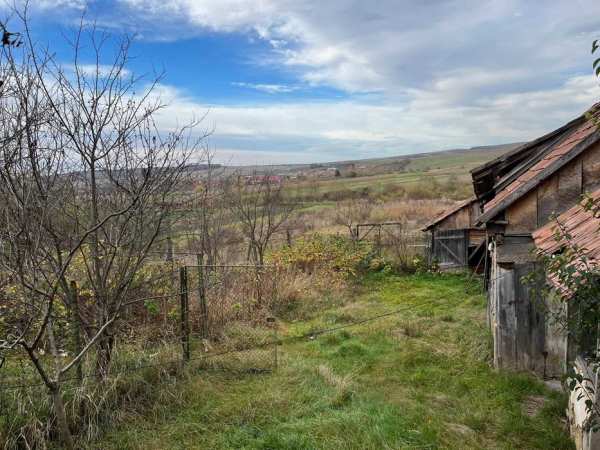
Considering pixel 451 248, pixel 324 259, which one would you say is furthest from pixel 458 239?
pixel 324 259

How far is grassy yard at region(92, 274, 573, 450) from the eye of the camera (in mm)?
4723

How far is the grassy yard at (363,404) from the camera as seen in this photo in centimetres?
472

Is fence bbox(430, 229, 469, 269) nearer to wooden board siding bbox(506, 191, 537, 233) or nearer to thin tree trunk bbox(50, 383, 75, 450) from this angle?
wooden board siding bbox(506, 191, 537, 233)

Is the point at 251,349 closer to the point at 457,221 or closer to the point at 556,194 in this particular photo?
the point at 556,194

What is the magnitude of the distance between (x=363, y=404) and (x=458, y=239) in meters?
11.3

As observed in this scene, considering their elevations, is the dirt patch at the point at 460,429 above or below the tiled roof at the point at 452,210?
below

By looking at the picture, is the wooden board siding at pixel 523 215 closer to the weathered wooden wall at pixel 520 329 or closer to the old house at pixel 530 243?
the old house at pixel 530 243

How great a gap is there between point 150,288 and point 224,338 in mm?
1490

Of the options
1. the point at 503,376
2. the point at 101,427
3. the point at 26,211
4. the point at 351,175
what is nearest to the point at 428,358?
the point at 503,376

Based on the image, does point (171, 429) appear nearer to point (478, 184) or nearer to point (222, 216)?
point (222, 216)

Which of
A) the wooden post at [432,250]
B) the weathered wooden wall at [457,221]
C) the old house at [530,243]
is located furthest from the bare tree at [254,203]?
the old house at [530,243]

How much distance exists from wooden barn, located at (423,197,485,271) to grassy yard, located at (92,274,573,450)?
729 cm

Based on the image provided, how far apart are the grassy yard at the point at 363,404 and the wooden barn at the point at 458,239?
7.29 metres

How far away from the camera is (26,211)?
3.56 m
